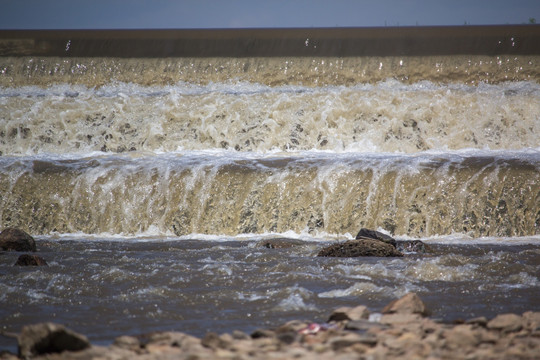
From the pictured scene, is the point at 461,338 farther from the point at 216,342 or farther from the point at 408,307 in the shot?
the point at 216,342

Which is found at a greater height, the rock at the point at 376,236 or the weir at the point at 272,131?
the weir at the point at 272,131

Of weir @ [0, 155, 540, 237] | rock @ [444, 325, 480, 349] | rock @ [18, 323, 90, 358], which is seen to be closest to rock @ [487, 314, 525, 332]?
rock @ [444, 325, 480, 349]

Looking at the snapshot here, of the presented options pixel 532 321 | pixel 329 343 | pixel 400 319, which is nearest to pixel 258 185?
pixel 400 319

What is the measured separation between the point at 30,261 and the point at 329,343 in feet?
13.6

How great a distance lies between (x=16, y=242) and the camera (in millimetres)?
8062

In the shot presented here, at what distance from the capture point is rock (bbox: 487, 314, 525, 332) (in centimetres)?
388

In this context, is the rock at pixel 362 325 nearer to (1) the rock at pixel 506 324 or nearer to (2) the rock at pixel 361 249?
(1) the rock at pixel 506 324

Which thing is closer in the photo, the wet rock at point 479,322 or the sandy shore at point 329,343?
the sandy shore at point 329,343

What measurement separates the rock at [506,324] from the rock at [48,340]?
215 centimetres

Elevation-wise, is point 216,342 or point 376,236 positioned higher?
point 376,236

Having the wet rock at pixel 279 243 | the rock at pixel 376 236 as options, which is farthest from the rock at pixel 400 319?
the wet rock at pixel 279 243

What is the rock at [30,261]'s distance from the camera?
679cm

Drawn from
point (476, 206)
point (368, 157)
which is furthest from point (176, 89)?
point (476, 206)

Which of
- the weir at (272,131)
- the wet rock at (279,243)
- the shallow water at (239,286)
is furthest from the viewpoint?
the weir at (272,131)
